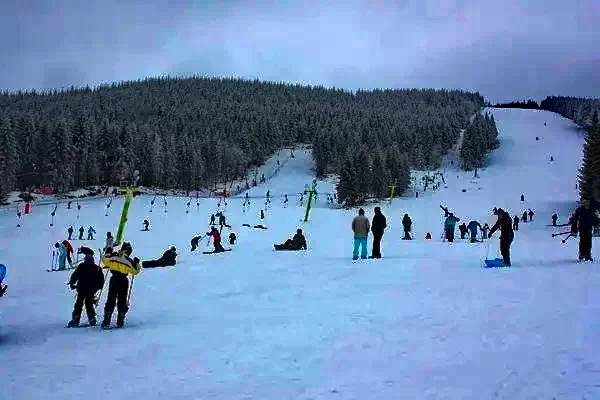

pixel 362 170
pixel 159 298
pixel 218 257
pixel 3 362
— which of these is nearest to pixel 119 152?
pixel 362 170

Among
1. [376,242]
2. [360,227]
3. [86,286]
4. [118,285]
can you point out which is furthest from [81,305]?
[376,242]

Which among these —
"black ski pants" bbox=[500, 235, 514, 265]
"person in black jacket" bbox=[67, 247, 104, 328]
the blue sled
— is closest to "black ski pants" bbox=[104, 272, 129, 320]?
"person in black jacket" bbox=[67, 247, 104, 328]

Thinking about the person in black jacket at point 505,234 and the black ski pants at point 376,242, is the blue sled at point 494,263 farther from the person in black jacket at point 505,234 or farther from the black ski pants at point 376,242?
the black ski pants at point 376,242

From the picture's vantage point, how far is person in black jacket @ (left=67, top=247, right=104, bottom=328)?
10.6 m

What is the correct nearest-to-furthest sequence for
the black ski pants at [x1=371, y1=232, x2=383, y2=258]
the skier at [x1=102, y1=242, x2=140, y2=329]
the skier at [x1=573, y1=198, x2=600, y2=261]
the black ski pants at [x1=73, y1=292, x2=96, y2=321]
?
the skier at [x1=102, y1=242, x2=140, y2=329] → the black ski pants at [x1=73, y1=292, x2=96, y2=321] → the skier at [x1=573, y1=198, x2=600, y2=261] → the black ski pants at [x1=371, y1=232, x2=383, y2=258]

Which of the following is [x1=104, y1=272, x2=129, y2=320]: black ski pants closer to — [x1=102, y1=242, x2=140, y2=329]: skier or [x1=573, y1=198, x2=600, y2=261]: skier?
[x1=102, y1=242, x2=140, y2=329]: skier

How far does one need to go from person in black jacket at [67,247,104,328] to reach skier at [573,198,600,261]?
1228 cm

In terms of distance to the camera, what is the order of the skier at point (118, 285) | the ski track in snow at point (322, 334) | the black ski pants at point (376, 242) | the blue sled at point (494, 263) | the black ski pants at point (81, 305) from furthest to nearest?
1. the black ski pants at point (376, 242)
2. the blue sled at point (494, 263)
3. the black ski pants at point (81, 305)
4. the skier at point (118, 285)
5. the ski track in snow at point (322, 334)

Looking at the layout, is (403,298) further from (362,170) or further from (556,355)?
(362,170)

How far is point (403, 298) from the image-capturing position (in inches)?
432

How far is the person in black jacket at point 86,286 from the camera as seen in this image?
418 inches

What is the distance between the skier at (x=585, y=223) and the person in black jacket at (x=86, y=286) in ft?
40.3

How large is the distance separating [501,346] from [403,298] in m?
4.11

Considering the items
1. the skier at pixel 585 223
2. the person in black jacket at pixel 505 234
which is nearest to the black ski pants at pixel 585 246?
the skier at pixel 585 223
